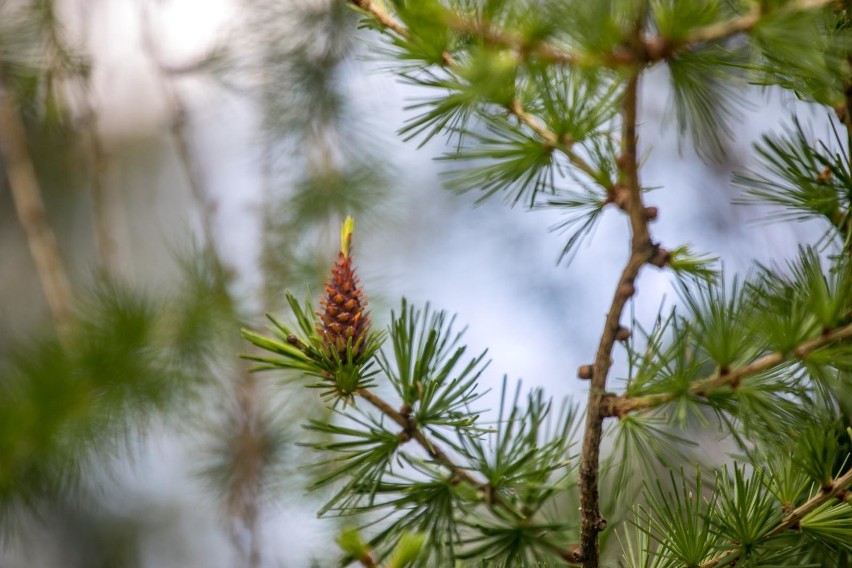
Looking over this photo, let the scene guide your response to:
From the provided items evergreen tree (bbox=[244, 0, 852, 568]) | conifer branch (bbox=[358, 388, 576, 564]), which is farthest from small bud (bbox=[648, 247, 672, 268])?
conifer branch (bbox=[358, 388, 576, 564])

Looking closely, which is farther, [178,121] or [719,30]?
[178,121]

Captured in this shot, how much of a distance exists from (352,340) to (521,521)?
12cm

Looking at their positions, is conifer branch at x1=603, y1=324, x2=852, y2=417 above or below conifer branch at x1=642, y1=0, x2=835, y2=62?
below

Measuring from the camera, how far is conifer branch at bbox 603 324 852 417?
37 centimetres

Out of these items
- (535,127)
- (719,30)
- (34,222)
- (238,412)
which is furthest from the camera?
(238,412)

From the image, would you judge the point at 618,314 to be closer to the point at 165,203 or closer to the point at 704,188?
the point at 704,188

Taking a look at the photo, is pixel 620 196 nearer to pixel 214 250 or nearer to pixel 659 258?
pixel 659 258

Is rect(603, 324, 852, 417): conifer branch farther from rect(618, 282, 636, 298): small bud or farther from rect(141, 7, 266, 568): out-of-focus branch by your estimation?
rect(141, 7, 266, 568): out-of-focus branch

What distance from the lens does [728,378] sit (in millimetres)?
380

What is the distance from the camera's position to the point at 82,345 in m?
0.86

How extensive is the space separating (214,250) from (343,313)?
693 mm

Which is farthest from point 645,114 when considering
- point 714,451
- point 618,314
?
point 618,314

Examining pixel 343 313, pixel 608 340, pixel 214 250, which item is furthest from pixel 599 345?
pixel 214 250

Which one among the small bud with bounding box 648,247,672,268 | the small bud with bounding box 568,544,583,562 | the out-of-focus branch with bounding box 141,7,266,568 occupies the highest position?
the out-of-focus branch with bounding box 141,7,266,568
